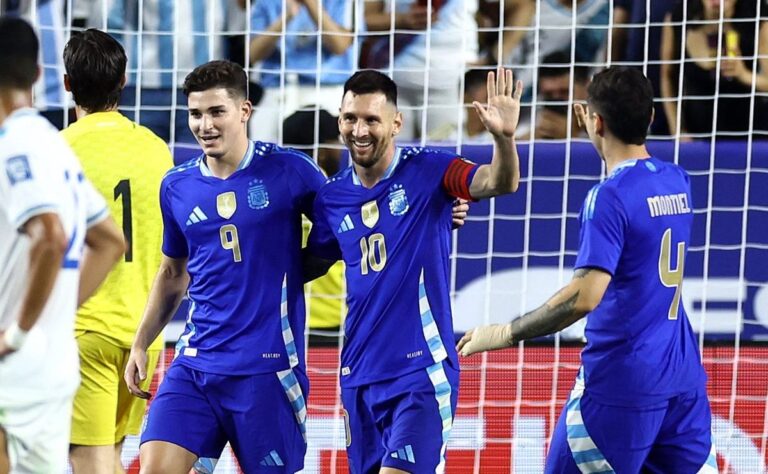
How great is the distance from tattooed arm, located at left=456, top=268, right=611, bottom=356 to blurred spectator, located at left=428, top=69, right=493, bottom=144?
3742 millimetres

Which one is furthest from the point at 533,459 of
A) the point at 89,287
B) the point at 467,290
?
the point at 89,287

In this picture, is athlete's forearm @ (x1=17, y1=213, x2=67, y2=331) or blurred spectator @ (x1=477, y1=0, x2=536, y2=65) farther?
blurred spectator @ (x1=477, y1=0, x2=536, y2=65)

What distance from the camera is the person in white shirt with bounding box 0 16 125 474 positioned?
12.4 feet

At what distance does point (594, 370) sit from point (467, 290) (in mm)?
3076

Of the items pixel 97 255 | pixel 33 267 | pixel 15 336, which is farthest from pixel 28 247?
pixel 97 255

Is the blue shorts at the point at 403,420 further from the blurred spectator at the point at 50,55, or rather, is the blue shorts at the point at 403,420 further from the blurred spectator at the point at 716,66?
the blurred spectator at the point at 50,55

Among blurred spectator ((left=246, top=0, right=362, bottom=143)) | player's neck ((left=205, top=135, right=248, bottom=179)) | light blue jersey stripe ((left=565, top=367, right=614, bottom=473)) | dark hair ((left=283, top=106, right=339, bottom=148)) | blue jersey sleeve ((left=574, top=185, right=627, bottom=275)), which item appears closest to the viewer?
blue jersey sleeve ((left=574, top=185, right=627, bottom=275))

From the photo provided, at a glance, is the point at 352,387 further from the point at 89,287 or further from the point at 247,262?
the point at 89,287

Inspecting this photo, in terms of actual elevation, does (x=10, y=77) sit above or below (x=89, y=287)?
above

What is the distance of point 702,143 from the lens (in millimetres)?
8141

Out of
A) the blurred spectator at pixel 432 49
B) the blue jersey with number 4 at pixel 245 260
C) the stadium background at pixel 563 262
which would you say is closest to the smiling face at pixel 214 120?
the blue jersey with number 4 at pixel 245 260

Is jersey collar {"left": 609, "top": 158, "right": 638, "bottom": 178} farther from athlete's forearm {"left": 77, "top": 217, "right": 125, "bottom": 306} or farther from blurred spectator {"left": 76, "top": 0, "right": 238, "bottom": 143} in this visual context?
blurred spectator {"left": 76, "top": 0, "right": 238, "bottom": 143}

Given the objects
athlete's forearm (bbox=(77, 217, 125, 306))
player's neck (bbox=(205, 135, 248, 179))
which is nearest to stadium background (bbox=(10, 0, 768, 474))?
player's neck (bbox=(205, 135, 248, 179))

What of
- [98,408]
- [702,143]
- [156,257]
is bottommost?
[98,408]
